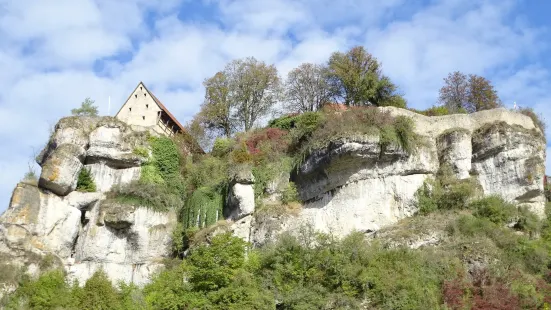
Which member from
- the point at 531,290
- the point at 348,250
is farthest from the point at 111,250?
the point at 531,290

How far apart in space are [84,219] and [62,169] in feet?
7.71

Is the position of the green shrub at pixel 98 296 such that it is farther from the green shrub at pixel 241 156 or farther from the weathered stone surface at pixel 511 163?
the weathered stone surface at pixel 511 163

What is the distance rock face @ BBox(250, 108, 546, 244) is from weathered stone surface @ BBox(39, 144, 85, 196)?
8.25 m

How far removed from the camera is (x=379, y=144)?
88.2ft

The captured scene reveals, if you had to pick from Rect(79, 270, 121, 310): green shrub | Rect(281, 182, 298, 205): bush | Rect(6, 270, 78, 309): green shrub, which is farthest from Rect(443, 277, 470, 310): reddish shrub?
Rect(6, 270, 78, 309): green shrub

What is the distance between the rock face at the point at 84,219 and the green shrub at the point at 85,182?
0.77 feet

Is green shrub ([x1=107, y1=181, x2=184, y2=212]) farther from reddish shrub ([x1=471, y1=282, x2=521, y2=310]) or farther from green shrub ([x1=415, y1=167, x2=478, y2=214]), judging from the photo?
reddish shrub ([x1=471, y1=282, x2=521, y2=310])

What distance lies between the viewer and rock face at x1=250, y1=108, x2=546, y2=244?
1051 inches

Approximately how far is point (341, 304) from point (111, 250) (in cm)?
1117

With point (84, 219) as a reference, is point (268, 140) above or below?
above

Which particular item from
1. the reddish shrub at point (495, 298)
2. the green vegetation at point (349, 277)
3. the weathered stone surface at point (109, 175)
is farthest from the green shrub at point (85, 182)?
the reddish shrub at point (495, 298)

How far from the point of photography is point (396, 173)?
27.3m

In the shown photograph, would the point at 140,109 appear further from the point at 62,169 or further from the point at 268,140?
the point at 62,169

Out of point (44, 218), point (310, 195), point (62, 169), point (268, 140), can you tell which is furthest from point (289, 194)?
point (44, 218)
